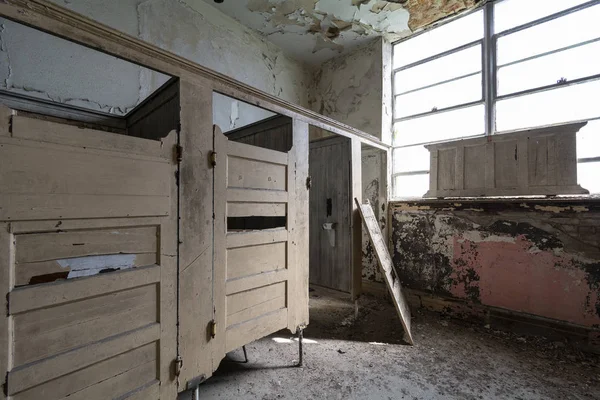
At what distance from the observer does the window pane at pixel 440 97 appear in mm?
2996

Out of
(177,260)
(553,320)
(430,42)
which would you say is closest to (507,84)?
(430,42)

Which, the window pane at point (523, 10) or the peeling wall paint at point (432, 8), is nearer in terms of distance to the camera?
the window pane at point (523, 10)

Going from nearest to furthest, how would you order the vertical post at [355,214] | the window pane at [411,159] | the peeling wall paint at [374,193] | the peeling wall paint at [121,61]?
the peeling wall paint at [121,61]
the vertical post at [355,214]
the window pane at [411,159]
the peeling wall paint at [374,193]

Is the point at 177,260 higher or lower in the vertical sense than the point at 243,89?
lower

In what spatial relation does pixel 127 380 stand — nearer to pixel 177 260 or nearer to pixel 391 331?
pixel 177 260

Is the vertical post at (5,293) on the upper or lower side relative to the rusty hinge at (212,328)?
upper

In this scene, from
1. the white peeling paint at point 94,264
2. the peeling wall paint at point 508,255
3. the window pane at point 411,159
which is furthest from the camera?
the window pane at point 411,159

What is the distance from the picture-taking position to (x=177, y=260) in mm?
1364

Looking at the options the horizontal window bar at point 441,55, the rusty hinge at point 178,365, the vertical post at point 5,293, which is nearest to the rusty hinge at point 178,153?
the vertical post at point 5,293

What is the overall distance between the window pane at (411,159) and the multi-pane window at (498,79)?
0.04 ft

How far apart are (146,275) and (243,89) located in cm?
115

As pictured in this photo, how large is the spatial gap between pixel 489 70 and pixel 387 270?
2.38 m

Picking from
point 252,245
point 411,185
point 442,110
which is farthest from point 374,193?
point 252,245

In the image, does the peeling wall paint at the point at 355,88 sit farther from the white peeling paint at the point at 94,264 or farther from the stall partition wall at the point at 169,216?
the white peeling paint at the point at 94,264
